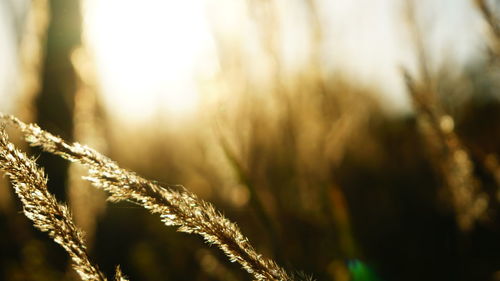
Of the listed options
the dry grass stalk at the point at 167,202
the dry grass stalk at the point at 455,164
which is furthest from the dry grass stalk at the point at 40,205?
the dry grass stalk at the point at 455,164

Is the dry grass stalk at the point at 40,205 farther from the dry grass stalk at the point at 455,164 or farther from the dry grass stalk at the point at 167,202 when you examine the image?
the dry grass stalk at the point at 455,164

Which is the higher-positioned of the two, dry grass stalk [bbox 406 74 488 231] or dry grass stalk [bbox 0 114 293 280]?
dry grass stalk [bbox 406 74 488 231]

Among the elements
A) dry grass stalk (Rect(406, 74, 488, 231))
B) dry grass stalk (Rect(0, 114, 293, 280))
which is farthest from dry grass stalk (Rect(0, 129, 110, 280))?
dry grass stalk (Rect(406, 74, 488, 231))

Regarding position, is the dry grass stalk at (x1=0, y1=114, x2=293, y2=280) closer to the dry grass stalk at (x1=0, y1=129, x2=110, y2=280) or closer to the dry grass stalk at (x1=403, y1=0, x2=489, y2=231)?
the dry grass stalk at (x1=0, y1=129, x2=110, y2=280)

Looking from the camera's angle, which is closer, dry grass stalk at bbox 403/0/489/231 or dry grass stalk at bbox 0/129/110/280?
dry grass stalk at bbox 0/129/110/280

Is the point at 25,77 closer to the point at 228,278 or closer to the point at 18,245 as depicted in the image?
the point at 18,245

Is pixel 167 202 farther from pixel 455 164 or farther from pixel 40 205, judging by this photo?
pixel 455 164
